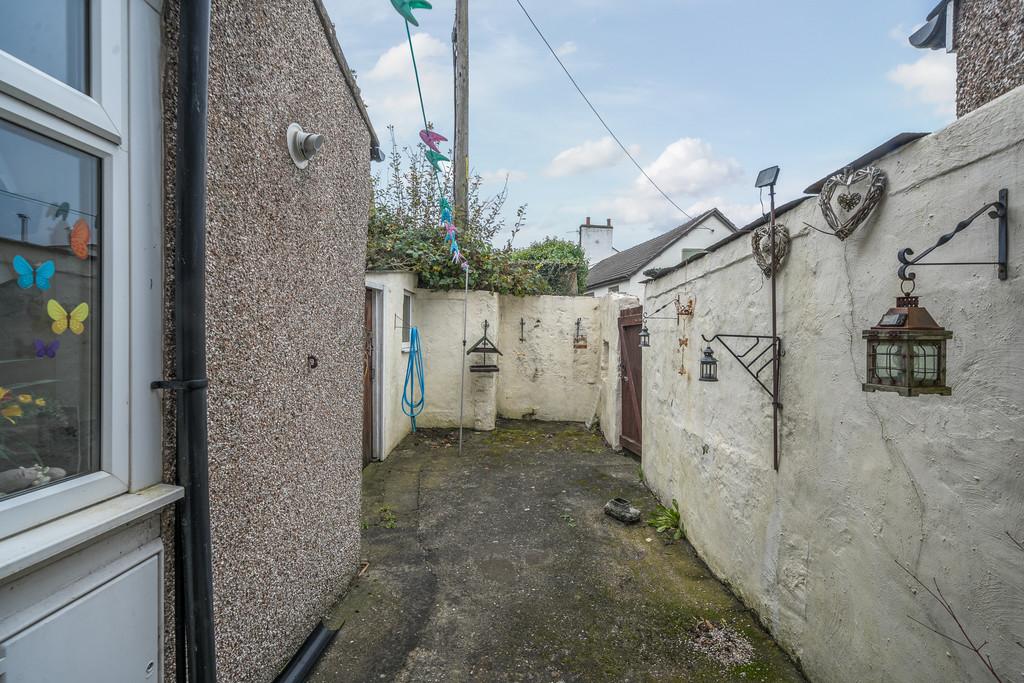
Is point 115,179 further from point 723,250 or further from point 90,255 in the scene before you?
point 723,250

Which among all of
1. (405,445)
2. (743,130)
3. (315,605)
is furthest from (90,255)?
(743,130)

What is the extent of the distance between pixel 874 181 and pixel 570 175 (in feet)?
26.8

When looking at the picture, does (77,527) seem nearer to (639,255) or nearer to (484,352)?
(484,352)

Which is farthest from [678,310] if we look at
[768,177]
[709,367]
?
[768,177]


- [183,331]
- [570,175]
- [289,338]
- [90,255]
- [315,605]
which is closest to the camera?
[90,255]

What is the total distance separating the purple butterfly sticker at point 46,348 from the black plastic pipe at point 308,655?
1.74 meters

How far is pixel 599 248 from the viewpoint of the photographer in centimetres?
2047

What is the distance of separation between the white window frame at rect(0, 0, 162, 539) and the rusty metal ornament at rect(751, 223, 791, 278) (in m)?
2.71

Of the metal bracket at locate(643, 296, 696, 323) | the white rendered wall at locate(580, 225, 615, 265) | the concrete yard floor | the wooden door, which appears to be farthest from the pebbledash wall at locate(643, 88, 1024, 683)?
the white rendered wall at locate(580, 225, 615, 265)

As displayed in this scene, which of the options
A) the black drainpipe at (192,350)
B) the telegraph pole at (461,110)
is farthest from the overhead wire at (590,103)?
the black drainpipe at (192,350)

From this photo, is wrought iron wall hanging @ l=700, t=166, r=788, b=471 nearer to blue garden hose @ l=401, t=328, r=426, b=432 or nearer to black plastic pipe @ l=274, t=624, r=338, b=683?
black plastic pipe @ l=274, t=624, r=338, b=683

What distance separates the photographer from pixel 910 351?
4.59 feet

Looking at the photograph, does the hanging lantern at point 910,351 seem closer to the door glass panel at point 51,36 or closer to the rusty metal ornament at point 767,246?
the rusty metal ornament at point 767,246

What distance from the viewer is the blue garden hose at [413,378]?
6.89m
